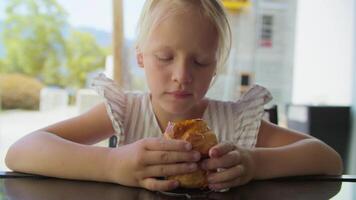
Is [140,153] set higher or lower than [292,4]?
lower

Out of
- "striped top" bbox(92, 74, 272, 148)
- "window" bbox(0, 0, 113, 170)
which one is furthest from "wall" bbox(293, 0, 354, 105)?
"striped top" bbox(92, 74, 272, 148)

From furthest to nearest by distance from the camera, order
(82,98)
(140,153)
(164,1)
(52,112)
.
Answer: (52,112)
(82,98)
(164,1)
(140,153)


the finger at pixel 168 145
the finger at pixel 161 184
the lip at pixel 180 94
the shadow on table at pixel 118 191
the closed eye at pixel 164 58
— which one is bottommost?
the shadow on table at pixel 118 191

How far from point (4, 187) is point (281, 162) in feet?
1.26

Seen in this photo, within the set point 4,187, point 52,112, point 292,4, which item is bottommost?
point 52,112

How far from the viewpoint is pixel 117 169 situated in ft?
1.70

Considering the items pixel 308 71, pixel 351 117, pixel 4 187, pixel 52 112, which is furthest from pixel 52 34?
pixel 4 187

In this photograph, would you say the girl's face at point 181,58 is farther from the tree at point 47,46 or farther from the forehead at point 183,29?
the tree at point 47,46

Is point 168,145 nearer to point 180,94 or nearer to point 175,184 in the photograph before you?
point 175,184

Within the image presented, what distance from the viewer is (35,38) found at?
15.7ft

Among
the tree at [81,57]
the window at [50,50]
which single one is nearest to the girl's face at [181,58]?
the window at [50,50]

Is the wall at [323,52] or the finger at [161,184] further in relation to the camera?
the wall at [323,52]

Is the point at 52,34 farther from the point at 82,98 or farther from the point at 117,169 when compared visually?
the point at 117,169

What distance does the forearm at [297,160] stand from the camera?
1.93ft
